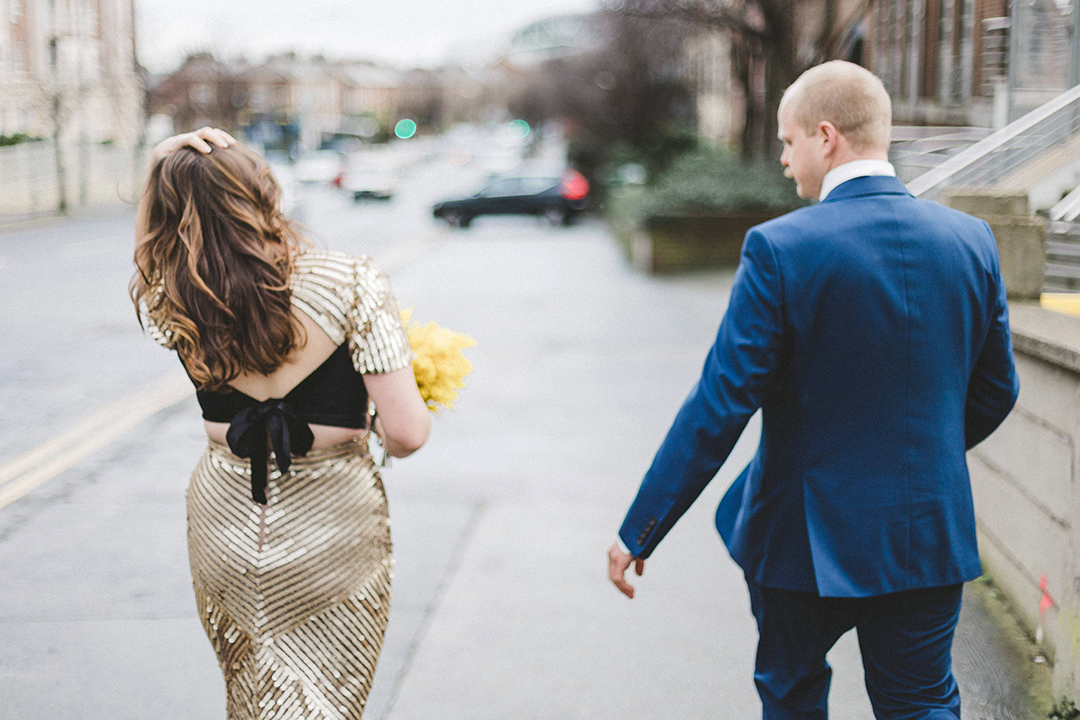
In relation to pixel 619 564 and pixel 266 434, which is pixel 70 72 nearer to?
pixel 266 434

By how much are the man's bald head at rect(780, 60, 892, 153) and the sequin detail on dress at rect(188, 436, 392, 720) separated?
47.7 inches

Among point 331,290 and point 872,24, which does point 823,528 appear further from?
point 872,24

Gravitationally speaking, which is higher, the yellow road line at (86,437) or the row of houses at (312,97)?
the row of houses at (312,97)


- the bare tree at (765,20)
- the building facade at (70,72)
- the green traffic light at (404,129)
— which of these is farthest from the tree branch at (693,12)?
the green traffic light at (404,129)

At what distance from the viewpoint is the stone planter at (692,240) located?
17.0m

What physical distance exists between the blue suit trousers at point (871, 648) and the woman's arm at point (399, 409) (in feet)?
2.80

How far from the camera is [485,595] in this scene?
4.47 metres

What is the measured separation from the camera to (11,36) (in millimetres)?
26219

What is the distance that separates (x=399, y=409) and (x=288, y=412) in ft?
0.74

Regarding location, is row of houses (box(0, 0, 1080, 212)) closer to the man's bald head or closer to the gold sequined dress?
the man's bald head

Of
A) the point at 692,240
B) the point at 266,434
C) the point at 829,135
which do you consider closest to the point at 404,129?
the point at 692,240

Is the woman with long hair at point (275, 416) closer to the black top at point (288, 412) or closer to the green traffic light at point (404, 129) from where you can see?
the black top at point (288, 412)

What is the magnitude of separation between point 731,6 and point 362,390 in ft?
71.1

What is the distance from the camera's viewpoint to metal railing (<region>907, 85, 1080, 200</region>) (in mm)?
6703
